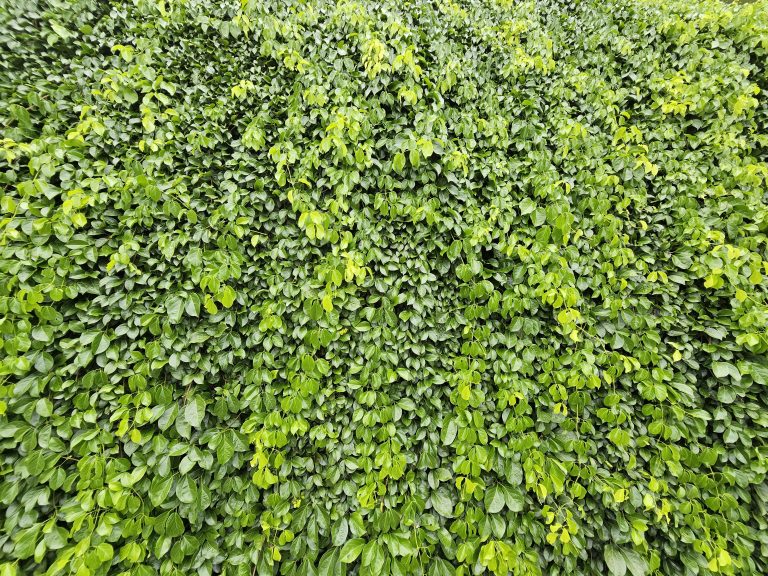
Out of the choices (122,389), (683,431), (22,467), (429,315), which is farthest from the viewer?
(429,315)

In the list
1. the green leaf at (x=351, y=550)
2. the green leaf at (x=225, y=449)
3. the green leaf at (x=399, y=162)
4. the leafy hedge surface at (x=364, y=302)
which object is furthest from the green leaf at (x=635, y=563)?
the green leaf at (x=399, y=162)

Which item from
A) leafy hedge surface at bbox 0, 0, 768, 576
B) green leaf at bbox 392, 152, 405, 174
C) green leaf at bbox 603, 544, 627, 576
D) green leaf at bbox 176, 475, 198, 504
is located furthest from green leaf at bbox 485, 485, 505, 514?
green leaf at bbox 392, 152, 405, 174

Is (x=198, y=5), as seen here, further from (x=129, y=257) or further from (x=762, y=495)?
(x=762, y=495)

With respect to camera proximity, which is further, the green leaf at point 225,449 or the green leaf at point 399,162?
the green leaf at point 399,162

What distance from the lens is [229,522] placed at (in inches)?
69.7

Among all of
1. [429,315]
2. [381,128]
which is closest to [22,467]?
[429,315]

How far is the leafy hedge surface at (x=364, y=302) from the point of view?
1.73m

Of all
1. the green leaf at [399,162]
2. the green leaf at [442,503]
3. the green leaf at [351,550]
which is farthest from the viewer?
the green leaf at [399,162]

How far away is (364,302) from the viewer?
2.05 metres

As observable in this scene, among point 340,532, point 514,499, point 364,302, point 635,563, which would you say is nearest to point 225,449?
point 340,532

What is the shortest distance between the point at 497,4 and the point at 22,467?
455cm

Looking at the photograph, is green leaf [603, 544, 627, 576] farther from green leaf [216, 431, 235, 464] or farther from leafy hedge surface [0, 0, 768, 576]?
green leaf [216, 431, 235, 464]

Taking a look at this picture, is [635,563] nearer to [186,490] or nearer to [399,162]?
[186,490]

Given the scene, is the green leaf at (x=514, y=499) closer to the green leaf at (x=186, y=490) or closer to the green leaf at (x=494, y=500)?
the green leaf at (x=494, y=500)
